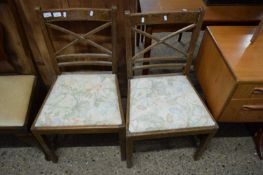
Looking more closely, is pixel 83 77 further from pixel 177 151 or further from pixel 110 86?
pixel 177 151

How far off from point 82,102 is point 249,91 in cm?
91

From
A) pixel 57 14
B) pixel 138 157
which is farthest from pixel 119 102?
pixel 57 14

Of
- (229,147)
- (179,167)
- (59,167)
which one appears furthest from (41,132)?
(229,147)

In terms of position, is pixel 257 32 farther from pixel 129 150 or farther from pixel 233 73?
pixel 129 150

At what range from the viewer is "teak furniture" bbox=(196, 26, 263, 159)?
100cm

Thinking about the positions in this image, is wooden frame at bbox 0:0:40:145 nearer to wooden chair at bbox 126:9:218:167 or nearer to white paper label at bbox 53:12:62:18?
white paper label at bbox 53:12:62:18

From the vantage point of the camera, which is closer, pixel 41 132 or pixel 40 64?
pixel 41 132

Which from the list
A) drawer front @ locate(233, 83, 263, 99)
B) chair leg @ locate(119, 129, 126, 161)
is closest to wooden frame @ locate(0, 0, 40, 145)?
chair leg @ locate(119, 129, 126, 161)

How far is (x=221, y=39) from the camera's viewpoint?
1.17 metres

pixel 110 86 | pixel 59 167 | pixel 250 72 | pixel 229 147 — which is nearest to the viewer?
pixel 250 72

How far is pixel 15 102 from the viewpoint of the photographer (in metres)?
1.19

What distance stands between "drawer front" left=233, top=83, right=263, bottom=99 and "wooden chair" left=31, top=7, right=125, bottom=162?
62cm

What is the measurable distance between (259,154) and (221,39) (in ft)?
2.88

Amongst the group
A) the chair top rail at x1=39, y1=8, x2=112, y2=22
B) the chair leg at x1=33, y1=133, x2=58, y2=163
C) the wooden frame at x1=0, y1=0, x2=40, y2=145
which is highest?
the chair top rail at x1=39, y1=8, x2=112, y2=22
